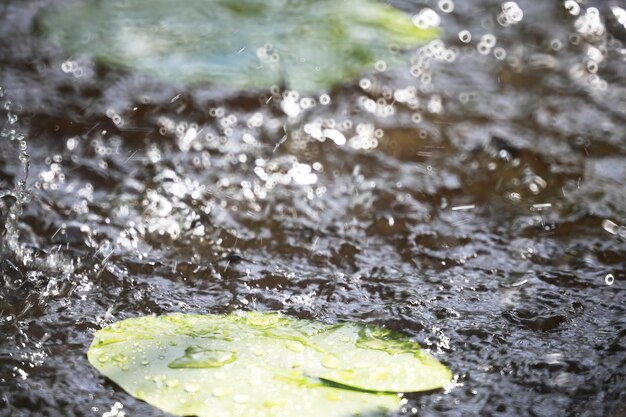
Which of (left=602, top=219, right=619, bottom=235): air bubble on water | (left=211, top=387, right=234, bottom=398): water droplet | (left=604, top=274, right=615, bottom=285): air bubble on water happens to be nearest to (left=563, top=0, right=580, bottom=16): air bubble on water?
(left=602, top=219, right=619, bottom=235): air bubble on water

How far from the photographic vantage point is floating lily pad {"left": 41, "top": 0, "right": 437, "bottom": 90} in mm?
2100

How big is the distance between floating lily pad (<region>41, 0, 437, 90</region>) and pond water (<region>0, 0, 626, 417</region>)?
5cm

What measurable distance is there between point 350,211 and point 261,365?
0.61m

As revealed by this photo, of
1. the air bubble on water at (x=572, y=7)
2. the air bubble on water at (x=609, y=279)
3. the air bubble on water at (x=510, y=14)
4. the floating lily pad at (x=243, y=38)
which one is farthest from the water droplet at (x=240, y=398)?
the air bubble on water at (x=572, y=7)

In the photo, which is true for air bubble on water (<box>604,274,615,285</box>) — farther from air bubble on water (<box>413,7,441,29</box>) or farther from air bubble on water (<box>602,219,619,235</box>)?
air bubble on water (<box>413,7,441,29</box>)

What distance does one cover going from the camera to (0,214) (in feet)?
5.13

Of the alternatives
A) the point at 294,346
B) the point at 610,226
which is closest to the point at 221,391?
the point at 294,346

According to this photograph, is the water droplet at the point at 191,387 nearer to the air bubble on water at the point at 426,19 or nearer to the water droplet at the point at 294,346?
the water droplet at the point at 294,346

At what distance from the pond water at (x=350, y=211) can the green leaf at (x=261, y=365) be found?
0.03 metres

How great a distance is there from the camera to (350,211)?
169 cm

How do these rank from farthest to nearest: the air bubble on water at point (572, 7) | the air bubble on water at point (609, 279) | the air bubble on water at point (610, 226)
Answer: the air bubble on water at point (572, 7), the air bubble on water at point (610, 226), the air bubble on water at point (609, 279)

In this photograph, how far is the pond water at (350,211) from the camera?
1.20 m

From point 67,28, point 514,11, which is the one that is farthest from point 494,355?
point 514,11

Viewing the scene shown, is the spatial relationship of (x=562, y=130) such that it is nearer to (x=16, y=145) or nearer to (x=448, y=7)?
(x=448, y=7)
